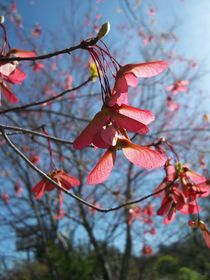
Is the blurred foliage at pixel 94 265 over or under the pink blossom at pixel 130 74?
over

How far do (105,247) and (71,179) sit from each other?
7.01m

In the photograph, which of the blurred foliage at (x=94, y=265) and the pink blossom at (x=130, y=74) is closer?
the pink blossom at (x=130, y=74)

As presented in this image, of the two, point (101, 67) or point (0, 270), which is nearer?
point (101, 67)

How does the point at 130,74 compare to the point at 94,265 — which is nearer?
the point at 130,74

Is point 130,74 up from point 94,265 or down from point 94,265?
down

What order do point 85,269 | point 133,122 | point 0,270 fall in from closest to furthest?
1. point 133,122
2. point 85,269
3. point 0,270

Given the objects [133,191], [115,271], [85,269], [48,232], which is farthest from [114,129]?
[115,271]

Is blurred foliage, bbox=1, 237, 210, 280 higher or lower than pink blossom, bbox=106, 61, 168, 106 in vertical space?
higher

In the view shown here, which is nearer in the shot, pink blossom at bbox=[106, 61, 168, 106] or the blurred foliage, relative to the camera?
pink blossom at bbox=[106, 61, 168, 106]

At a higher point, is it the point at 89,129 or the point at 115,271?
the point at 115,271

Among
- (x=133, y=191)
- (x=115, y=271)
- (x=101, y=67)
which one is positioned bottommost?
(x=101, y=67)

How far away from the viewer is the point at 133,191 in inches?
331

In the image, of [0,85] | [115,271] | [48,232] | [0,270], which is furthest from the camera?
[115,271]

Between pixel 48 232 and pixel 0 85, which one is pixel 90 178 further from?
pixel 48 232
